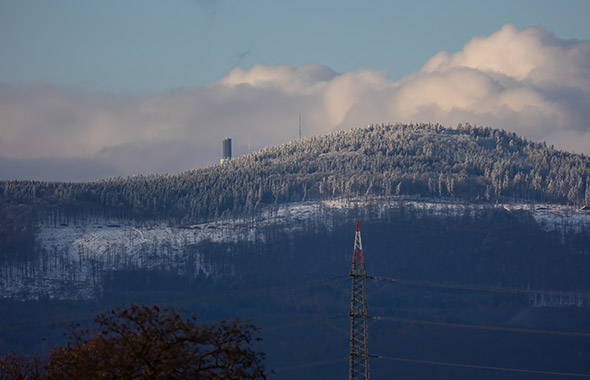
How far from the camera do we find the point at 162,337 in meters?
52.3

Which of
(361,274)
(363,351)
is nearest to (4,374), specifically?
(361,274)

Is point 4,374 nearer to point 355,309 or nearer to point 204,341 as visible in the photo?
point 204,341

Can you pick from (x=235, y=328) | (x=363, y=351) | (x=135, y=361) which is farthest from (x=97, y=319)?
(x=363, y=351)

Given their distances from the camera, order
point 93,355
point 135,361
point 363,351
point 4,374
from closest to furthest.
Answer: point 135,361
point 93,355
point 4,374
point 363,351

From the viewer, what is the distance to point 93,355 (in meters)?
55.6

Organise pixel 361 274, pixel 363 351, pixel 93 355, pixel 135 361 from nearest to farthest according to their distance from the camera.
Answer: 1. pixel 135 361
2. pixel 93 355
3. pixel 361 274
4. pixel 363 351

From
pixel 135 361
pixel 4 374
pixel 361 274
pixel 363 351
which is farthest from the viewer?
pixel 363 351

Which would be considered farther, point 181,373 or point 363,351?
point 363,351

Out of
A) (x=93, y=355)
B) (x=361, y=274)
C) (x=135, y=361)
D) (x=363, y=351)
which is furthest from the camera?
(x=363, y=351)

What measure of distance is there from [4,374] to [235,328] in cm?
3147

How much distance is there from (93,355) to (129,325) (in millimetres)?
3143

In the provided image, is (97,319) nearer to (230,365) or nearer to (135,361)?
(135,361)

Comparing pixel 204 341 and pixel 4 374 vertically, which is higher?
pixel 204 341

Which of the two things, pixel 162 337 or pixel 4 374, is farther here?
pixel 4 374
